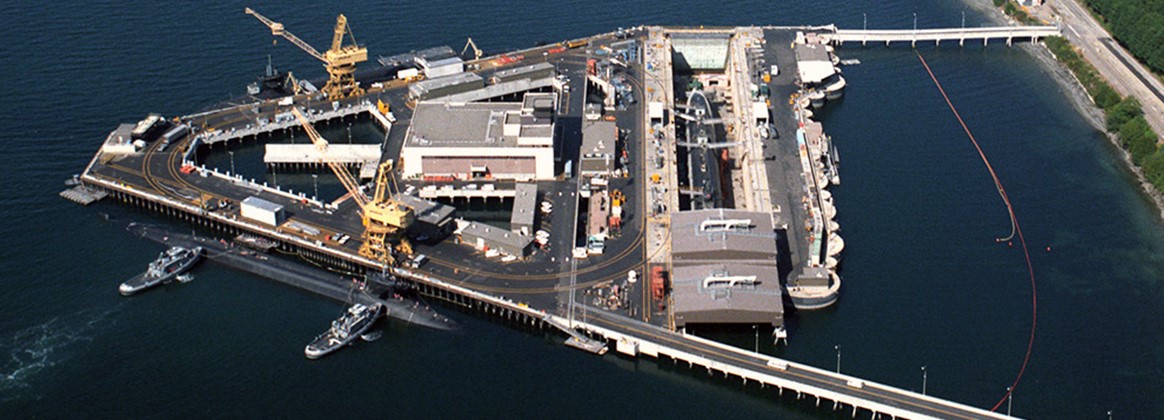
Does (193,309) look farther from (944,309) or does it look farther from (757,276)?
(944,309)

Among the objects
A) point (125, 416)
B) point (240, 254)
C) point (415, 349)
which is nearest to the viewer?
point (125, 416)

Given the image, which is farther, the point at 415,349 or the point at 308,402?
the point at 415,349

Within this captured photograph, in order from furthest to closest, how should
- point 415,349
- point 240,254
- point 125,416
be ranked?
point 240,254, point 415,349, point 125,416

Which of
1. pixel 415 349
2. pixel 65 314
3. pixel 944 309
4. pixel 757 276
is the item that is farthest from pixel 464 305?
pixel 944 309

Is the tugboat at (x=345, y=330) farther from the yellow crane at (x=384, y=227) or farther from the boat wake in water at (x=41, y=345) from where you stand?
the boat wake in water at (x=41, y=345)

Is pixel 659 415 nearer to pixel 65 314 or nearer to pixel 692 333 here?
pixel 692 333

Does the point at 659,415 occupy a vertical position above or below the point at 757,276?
below

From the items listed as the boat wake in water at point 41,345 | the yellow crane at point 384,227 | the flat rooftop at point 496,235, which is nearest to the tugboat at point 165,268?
the boat wake in water at point 41,345
